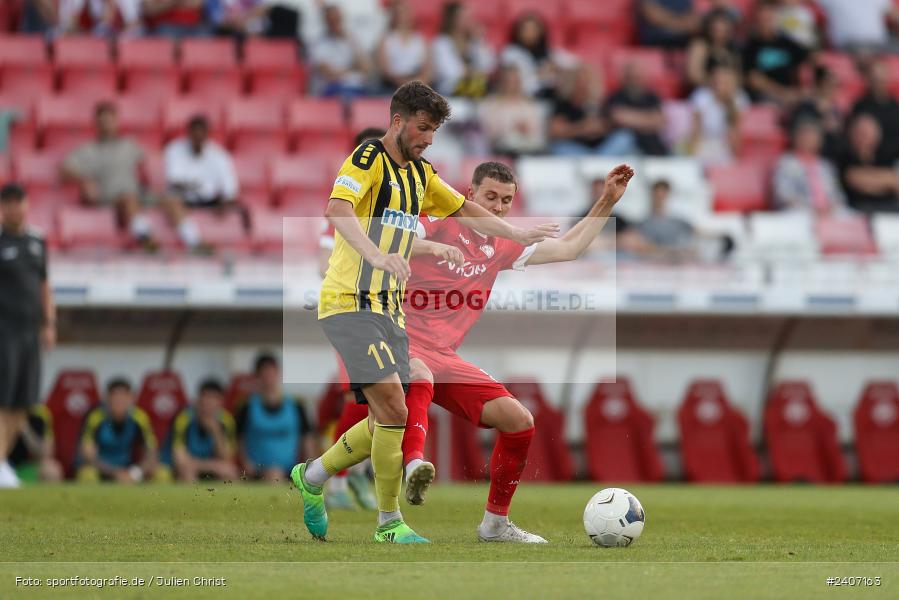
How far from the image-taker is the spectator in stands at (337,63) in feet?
51.8

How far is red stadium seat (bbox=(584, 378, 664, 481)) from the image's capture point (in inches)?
543

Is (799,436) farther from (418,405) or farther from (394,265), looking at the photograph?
(394,265)

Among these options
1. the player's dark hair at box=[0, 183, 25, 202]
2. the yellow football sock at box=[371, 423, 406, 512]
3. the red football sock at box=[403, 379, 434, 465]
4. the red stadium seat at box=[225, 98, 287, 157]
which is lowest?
the yellow football sock at box=[371, 423, 406, 512]

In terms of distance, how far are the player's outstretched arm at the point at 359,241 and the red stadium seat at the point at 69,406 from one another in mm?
7665

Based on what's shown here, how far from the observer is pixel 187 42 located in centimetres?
1576

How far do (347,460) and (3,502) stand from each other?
3542mm

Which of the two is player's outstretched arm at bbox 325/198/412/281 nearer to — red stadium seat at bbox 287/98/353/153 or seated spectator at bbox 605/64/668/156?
red stadium seat at bbox 287/98/353/153

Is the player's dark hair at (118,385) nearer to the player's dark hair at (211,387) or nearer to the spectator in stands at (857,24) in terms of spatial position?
the player's dark hair at (211,387)

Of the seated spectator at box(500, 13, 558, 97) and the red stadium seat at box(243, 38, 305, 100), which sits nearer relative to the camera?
the red stadium seat at box(243, 38, 305, 100)

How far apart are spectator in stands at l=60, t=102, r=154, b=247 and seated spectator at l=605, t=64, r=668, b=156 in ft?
16.8

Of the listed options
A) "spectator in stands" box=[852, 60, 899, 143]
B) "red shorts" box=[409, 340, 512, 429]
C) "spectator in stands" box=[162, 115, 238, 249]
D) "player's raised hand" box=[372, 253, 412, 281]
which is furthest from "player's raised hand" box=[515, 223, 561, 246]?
"spectator in stands" box=[852, 60, 899, 143]

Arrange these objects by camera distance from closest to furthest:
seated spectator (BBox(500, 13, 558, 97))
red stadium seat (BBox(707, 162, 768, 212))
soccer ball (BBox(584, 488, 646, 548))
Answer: soccer ball (BBox(584, 488, 646, 548))
red stadium seat (BBox(707, 162, 768, 212))
seated spectator (BBox(500, 13, 558, 97))

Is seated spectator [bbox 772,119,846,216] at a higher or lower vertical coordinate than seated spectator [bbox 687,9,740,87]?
lower

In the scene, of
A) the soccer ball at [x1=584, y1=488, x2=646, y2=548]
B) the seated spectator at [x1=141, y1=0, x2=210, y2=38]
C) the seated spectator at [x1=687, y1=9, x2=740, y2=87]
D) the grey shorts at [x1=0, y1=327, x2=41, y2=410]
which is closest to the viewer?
the soccer ball at [x1=584, y1=488, x2=646, y2=548]
